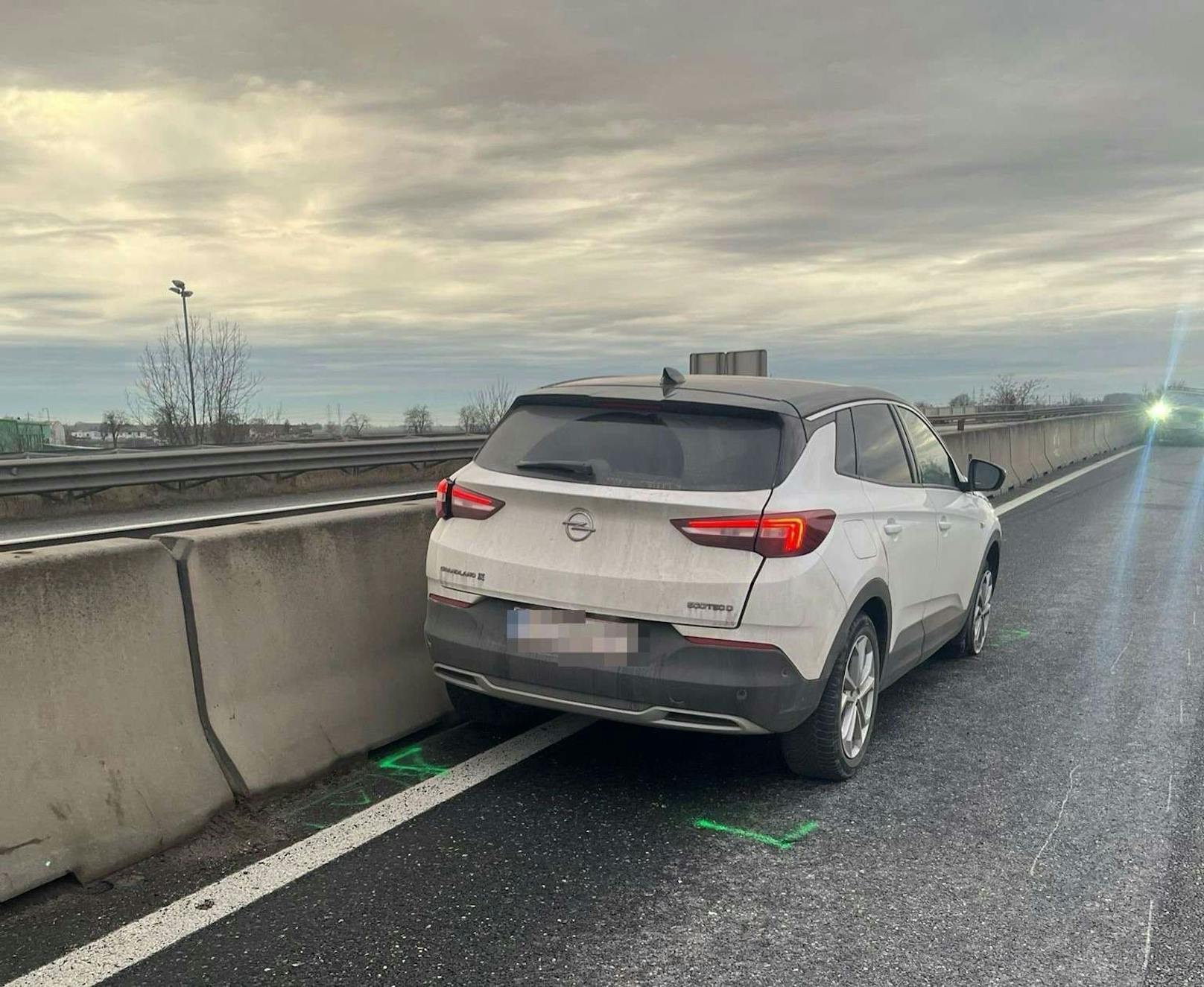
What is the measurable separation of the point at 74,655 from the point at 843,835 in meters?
2.82

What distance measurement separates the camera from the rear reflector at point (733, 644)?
3.94m

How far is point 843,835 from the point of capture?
157 inches

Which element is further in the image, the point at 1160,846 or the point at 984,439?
the point at 984,439

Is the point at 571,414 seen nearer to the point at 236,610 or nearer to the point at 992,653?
the point at 236,610

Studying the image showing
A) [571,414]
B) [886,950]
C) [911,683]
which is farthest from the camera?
[911,683]

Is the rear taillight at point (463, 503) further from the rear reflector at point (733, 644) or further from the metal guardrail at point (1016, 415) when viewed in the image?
the metal guardrail at point (1016, 415)

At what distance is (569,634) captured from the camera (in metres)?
4.09

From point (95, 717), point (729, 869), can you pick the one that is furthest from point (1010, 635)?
point (95, 717)

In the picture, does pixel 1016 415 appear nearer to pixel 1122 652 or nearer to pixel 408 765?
pixel 1122 652

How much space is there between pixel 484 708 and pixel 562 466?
4.35ft

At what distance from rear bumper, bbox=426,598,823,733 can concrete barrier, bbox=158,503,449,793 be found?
0.83 meters

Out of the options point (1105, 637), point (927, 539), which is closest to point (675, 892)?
point (927, 539)

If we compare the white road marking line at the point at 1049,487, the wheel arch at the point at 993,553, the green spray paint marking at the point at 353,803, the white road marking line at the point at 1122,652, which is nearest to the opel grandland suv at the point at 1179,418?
the white road marking line at the point at 1049,487

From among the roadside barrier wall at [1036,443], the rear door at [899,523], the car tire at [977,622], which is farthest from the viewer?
the roadside barrier wall at [1036,443]
